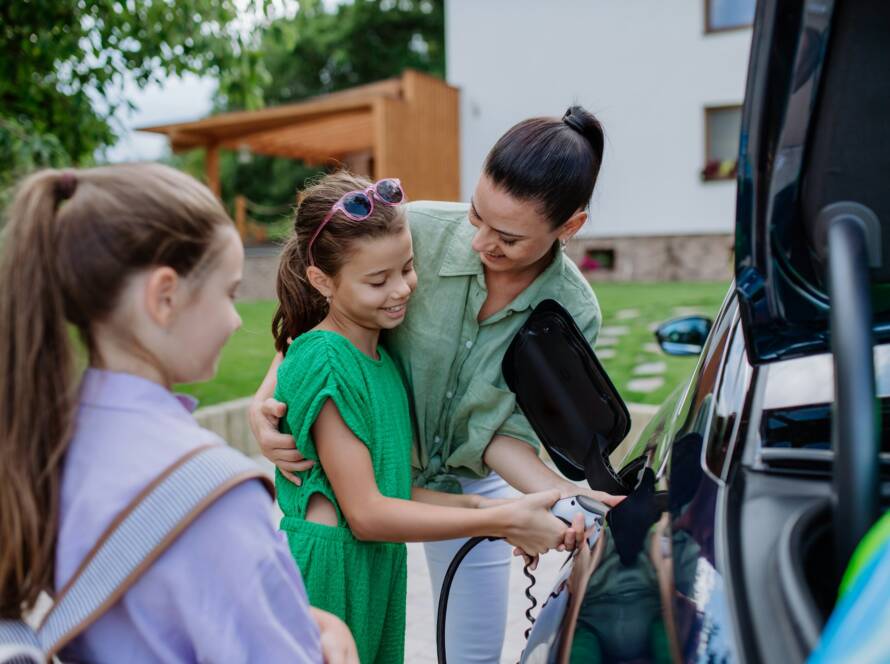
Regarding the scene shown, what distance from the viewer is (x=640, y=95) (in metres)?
14.0

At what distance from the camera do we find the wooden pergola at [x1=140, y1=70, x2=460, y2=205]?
13.9m

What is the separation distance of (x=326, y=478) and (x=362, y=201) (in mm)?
525

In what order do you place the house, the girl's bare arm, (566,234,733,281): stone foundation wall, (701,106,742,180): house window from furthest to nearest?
(566,234,733,281): stone foundation wall, (701,106,742,180): house window, the house, the girl's bare arm

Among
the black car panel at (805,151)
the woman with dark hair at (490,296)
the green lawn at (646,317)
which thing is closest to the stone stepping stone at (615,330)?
the green lawn at (646,317)

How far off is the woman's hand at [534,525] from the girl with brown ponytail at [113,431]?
64 centimetres

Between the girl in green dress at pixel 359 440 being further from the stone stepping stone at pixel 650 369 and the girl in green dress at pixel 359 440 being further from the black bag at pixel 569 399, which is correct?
the stone stepping stone at pixel 650 369

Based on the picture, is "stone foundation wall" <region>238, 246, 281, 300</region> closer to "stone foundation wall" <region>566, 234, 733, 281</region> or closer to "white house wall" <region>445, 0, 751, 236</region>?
"white house wall" <region>445, 0, 751, 236</region>

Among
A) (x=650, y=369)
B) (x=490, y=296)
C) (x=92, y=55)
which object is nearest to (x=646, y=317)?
(x=650, y=369)

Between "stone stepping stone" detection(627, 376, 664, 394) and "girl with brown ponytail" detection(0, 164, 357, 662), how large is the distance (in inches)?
186

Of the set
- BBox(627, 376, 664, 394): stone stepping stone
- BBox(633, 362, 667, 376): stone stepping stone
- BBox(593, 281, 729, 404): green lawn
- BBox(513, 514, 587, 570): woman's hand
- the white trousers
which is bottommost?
BBox(593, 281, 729, 404): green lawn

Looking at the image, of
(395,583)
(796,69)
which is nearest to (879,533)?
(796,69)

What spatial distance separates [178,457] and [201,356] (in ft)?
0.46

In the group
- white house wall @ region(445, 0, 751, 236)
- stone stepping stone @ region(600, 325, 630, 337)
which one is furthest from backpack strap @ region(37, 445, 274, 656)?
white house wall @ region(445, 0, 751, 236)

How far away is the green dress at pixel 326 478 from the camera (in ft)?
5.24
